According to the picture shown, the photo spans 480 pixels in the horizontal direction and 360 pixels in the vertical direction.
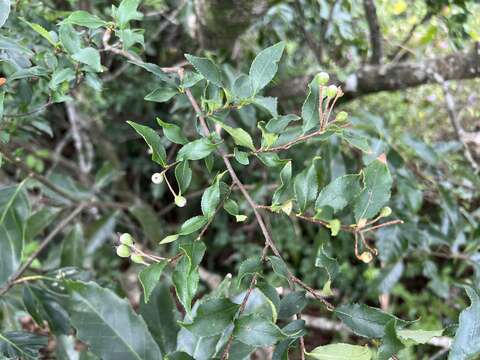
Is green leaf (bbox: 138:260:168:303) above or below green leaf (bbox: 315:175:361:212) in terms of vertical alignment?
below

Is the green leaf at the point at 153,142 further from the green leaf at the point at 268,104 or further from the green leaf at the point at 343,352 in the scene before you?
the green leaf at the point at 343,352

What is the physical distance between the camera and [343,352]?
52 centimetres

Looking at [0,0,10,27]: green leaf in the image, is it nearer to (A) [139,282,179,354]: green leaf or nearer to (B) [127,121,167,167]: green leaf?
(B) [127,121,167,167]: green leaf

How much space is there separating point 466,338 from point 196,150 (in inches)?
12.9

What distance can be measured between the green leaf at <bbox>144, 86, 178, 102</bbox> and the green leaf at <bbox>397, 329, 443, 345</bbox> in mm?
389

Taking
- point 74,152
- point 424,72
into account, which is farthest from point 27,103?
point 74,152

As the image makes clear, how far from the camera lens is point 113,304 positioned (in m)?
0.77

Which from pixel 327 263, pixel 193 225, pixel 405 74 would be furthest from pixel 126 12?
pixel 405 74

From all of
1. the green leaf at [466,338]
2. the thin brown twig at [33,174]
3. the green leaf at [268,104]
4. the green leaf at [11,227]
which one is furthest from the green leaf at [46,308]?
the green leaf at [466,338]

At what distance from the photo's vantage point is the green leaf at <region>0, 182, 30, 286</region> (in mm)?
882

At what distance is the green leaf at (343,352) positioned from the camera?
511 mm

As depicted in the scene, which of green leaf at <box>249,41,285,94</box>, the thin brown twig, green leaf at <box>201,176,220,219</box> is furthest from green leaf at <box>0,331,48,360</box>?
green leaf at <box>249,41,285,94</box>

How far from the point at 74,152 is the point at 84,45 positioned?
138 centimetres

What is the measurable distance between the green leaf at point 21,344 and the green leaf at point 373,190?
18.9 inches
